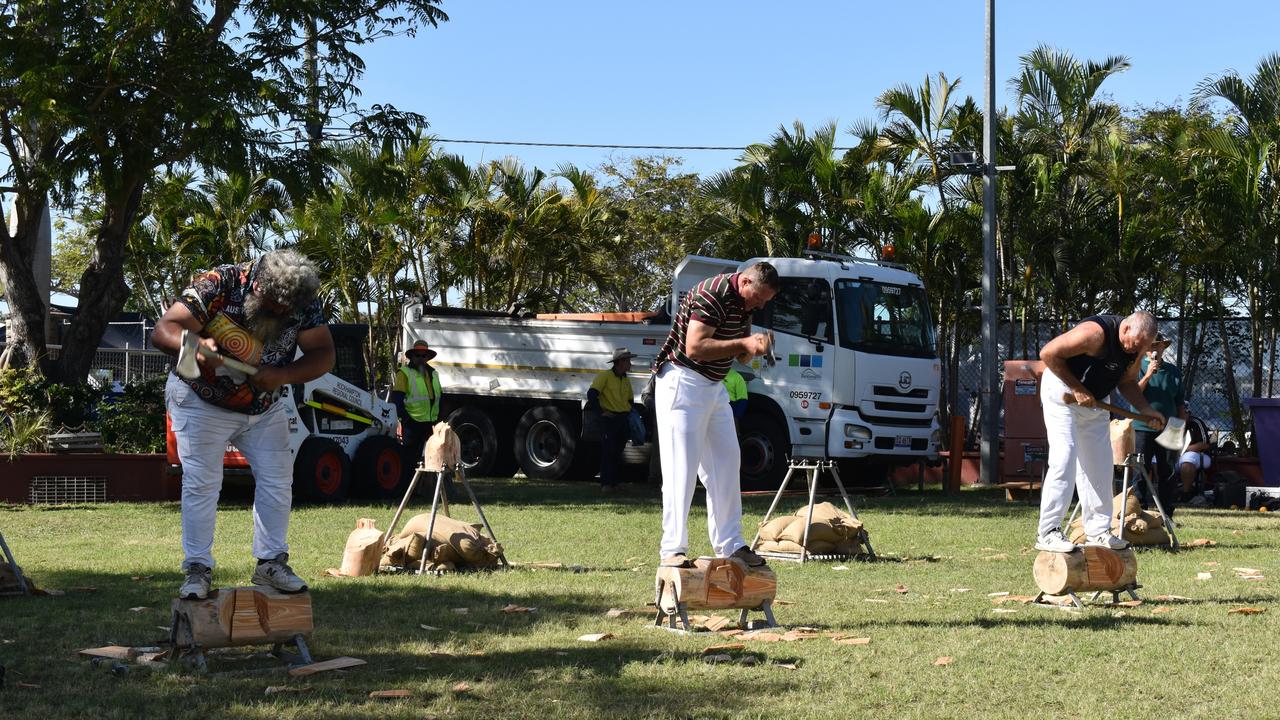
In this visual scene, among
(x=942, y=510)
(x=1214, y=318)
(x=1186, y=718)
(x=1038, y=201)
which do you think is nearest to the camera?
(x=1186, y=718)

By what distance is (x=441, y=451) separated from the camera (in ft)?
32.2

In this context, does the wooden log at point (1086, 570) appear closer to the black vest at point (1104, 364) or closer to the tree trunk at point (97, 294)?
the black vest at point (1104, 364)

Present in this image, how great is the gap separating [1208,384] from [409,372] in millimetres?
13477

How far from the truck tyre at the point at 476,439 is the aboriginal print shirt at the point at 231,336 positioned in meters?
15.5

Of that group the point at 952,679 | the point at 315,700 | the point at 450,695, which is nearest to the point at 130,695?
the point at 315,700

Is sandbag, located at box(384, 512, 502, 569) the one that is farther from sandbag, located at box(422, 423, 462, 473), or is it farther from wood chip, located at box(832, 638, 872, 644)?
wood chip, located at box(832, 638, 872, 644)

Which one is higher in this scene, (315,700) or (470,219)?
(470,219)

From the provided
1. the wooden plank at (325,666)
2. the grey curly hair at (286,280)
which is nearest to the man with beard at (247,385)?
the grey curly hair at (286,280)

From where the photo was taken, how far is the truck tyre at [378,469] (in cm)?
1700

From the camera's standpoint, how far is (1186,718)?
5191 millimetres

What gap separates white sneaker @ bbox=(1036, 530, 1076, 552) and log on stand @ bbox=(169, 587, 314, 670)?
4176mm

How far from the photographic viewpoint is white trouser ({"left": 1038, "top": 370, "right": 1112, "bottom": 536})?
8141mm

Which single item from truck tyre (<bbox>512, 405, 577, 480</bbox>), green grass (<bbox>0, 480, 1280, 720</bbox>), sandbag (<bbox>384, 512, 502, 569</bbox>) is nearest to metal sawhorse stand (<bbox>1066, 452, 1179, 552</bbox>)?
green grass (<bbox>0, 480, 1280, 720</bbox>)

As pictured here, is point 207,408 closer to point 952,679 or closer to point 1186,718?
point 952,679
